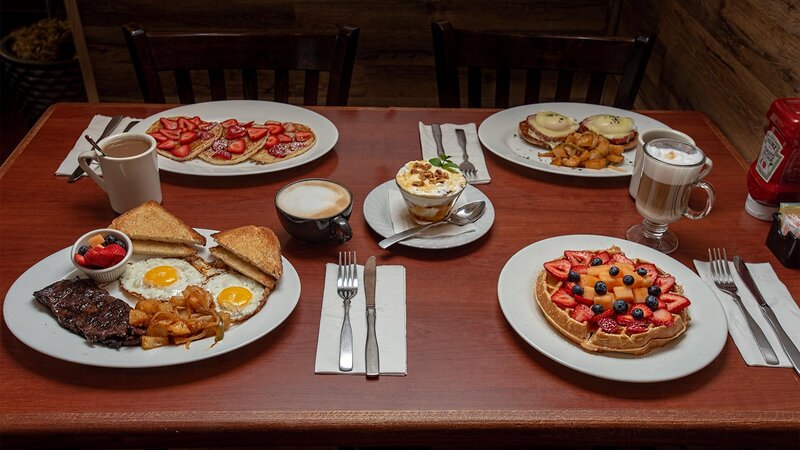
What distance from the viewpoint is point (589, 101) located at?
228cm

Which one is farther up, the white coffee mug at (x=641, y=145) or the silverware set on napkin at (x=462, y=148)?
the white coffee mug at (x=641, y=145)

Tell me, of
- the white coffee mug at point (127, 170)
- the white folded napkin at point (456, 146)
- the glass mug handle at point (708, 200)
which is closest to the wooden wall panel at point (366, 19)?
the white folded napkin at point (456, 146)

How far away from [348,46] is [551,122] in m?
0.75

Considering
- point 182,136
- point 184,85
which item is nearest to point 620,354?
point 182,136

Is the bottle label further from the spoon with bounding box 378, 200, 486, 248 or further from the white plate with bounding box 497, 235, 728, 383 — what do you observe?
the spoon with bounding box 378, 200, 486, 248

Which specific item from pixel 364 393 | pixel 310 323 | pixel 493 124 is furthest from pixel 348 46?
pixel 364 393

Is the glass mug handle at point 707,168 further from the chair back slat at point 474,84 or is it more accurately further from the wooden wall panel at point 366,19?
the wooden wall panel at point 366,19

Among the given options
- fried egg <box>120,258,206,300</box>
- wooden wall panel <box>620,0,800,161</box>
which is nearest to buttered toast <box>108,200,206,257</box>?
fried egg <box>120,258,206,300</box>

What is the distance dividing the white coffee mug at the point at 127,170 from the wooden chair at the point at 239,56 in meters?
0.68

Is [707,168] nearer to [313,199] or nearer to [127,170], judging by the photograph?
[313,199]

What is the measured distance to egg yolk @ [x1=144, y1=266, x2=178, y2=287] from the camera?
1.26 metres

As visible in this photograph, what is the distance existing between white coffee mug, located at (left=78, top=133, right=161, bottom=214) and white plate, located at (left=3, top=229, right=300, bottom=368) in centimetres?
27

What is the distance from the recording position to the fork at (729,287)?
119cm

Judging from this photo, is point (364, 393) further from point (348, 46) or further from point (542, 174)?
point (348, 46)
